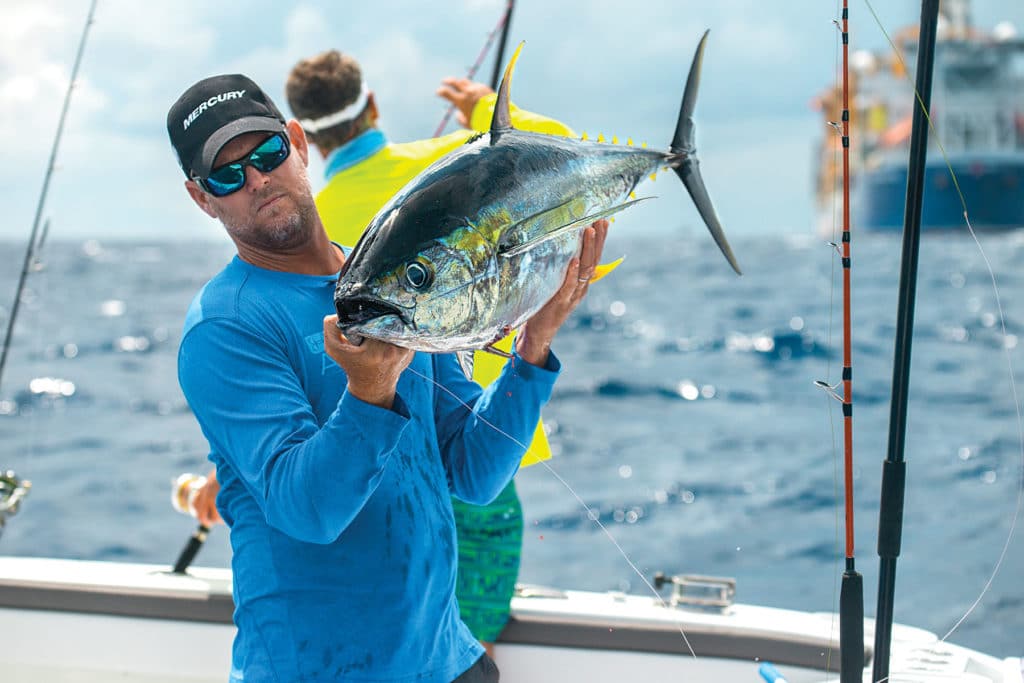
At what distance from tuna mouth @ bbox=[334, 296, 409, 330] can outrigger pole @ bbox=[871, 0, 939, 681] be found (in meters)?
0.95

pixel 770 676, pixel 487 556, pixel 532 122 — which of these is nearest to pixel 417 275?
pixel 532 122

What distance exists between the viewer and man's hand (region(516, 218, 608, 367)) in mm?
1458

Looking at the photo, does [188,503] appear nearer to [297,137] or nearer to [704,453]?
[297,137]

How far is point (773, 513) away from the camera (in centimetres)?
880

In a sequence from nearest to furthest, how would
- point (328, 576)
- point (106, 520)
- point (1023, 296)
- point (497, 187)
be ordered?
point (497, 187), point (328, 576), point (106, 520), point (1023, 296)

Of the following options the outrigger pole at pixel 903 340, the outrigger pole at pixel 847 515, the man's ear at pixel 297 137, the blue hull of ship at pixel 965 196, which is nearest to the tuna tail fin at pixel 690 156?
the outrigger pole at pixel 847 515

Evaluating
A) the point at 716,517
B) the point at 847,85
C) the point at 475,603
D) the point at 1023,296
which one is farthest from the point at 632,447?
the point at 1023,296

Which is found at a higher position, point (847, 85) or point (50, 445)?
point (847, 85)

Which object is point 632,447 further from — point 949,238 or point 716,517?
point 949,238

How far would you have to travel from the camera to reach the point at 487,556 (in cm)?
265

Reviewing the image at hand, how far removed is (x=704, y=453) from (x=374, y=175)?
9022 mm

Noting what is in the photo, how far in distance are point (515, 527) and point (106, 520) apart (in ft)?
25.0

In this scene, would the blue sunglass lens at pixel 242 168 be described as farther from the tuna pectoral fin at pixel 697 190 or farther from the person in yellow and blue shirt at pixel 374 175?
the person in yellow and blue shirt at pixel 374 175

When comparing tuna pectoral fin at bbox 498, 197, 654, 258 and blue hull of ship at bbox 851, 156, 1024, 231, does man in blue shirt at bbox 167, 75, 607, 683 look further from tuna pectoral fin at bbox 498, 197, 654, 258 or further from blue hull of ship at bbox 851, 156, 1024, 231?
blue hull of ship at bbox 851, 156, 1024, 231
